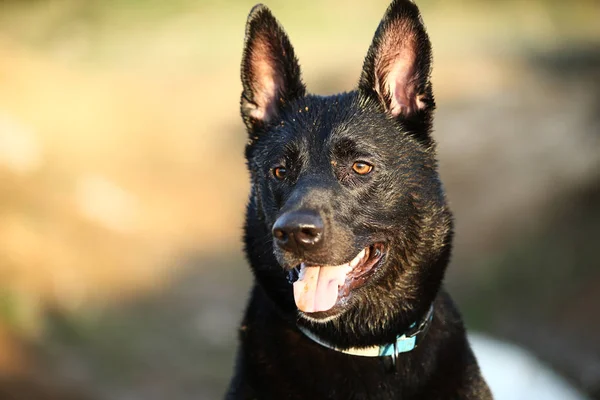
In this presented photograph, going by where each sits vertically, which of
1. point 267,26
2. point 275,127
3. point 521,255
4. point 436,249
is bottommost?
point 521,255

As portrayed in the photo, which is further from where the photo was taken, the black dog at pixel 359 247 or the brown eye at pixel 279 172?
the brown eye at pixel 279 172

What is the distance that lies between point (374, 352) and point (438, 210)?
2.37 feet

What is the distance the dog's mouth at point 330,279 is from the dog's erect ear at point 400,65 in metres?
0.72

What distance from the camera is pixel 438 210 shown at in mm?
3449

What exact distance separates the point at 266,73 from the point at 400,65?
26.9 inches

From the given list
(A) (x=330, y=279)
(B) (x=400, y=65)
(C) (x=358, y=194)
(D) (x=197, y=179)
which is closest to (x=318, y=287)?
(A) (x=330, y=279)

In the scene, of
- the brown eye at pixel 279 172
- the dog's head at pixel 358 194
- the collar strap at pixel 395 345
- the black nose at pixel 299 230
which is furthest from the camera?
the brown eye at pixel 279 172

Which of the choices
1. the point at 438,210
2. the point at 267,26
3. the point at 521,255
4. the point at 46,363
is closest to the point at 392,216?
the point at 438,210

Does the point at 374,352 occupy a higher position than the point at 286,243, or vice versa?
the point at 286,243

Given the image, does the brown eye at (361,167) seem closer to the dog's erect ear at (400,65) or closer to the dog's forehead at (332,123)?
the dog's forehead at (332,123)

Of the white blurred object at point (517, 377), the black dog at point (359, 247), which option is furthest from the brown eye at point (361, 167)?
the white blurred object at point (517, 377)

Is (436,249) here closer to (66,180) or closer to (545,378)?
(545,378)

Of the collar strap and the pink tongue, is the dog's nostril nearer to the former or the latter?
the pink tongue

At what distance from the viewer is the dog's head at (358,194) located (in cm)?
317
